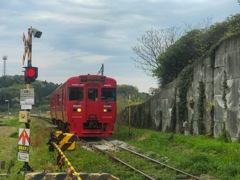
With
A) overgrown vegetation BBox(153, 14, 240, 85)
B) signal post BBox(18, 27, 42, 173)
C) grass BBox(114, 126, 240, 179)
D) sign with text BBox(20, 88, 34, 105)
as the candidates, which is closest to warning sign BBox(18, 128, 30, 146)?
signal post BBox(18, 27, 42, 173)

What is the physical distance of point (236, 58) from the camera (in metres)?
16.0

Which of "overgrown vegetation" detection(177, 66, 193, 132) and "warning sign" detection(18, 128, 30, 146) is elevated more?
"overgrown vegetation" detection(177, 66, 193, 132)

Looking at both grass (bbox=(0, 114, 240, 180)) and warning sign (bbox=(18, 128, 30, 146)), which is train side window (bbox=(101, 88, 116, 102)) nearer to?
grass (bbox=(0, 114, 240, 180))

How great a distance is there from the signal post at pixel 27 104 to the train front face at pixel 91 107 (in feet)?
28.9

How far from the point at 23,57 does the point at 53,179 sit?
5450 mm

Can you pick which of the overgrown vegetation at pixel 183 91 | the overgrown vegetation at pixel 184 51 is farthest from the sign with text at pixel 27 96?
the overgrown vegetation at pixel 184 51

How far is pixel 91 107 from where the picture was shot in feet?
69.1

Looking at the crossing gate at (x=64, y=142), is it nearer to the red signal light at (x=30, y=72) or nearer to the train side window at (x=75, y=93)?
the red signal light at (x=30, y=72)

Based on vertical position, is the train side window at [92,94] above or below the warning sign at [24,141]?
above

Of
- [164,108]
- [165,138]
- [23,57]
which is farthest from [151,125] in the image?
[23,57]

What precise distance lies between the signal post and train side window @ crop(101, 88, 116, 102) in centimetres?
931

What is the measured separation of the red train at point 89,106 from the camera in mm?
20844

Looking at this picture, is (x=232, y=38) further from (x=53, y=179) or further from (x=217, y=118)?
(x=53, y=179)

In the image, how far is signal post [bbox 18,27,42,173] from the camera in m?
11.3
